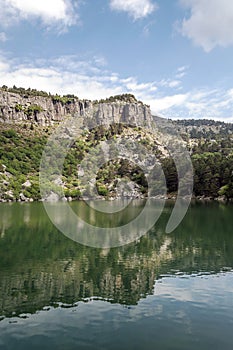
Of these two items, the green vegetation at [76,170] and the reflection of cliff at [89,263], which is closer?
the reflection of cliff at [89,263]

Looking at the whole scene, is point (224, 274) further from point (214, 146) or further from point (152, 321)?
point (214, 146)

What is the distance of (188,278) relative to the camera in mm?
25500

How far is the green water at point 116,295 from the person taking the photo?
15.5 meters

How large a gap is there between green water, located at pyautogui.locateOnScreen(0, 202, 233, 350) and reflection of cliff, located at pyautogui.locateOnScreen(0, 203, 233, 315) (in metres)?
Answer: 0.07

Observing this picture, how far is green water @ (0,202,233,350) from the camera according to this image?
15461mm

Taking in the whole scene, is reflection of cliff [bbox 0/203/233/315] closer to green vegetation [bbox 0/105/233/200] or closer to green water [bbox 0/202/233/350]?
green water [bbox 0/202/233/350]

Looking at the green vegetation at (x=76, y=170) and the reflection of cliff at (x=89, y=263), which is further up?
the green vegetation at (x=76, y=170)

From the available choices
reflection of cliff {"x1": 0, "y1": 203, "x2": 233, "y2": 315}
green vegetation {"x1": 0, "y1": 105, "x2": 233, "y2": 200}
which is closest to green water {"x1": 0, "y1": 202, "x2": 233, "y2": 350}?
reflection of cliff {"x1": 0, "y1": 203, "x2": 233, "y2": 315}

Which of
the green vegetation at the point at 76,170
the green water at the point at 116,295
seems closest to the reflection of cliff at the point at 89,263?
the green water at the point at 116,295

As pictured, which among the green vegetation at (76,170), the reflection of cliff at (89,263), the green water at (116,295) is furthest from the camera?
the green vegetation at (76,170)

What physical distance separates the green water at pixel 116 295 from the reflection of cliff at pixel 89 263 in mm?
70

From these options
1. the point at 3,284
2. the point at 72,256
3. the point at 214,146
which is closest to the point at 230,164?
the point at 214,146

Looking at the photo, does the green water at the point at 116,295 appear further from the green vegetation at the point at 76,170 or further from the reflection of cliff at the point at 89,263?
the green vegetation at the point at 76,170

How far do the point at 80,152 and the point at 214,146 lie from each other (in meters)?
70.5
